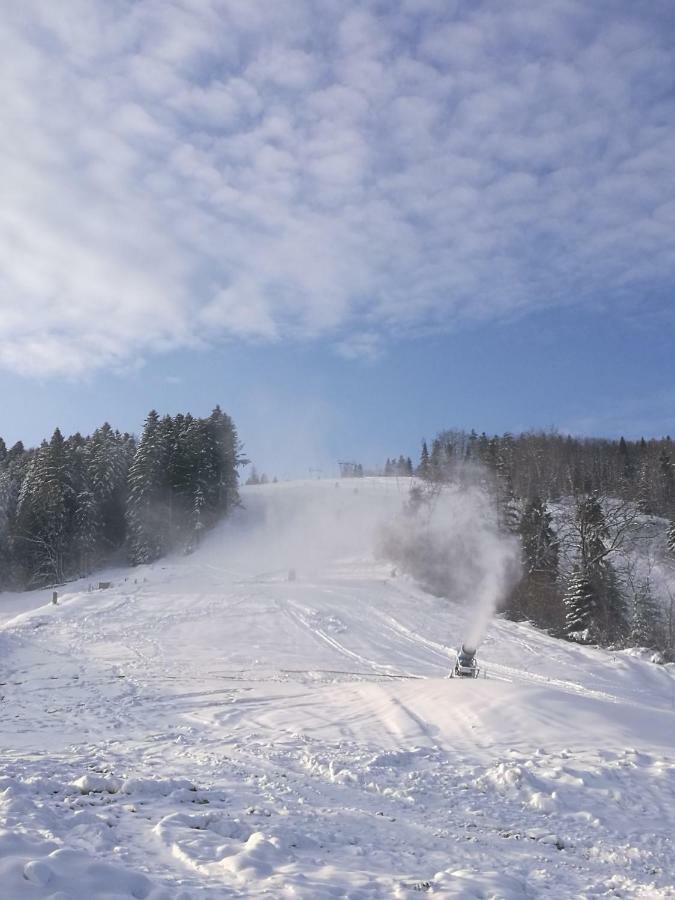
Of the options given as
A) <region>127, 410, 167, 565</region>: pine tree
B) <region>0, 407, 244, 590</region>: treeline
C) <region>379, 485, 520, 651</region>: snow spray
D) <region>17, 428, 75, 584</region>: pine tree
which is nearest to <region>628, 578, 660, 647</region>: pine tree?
<region>379, 485, 520, 651</region>: snow spray

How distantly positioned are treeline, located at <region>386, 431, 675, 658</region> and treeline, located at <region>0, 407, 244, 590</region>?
26235 millimetres

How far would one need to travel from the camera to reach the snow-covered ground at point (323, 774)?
561 cm

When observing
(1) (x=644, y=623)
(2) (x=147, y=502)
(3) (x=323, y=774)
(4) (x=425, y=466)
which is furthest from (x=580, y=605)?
(4) (x=425, y=466)

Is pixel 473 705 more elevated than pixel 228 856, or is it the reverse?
pixel 228 856

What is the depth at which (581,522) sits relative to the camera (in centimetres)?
3772

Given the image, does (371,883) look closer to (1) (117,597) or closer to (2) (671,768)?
(2) (671,768)

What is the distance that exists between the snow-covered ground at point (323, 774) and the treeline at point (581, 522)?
907 cm

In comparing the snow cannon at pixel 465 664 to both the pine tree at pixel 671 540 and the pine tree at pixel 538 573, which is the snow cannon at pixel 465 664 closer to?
the pine tree at pixel 538 573

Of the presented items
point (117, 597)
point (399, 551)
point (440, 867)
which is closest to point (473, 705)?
point (440, 867)

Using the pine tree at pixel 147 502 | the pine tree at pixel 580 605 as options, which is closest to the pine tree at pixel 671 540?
the pine tree at pixel 580 605

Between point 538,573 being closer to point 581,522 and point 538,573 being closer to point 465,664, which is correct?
point 581,522

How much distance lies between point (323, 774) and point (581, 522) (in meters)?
32.0

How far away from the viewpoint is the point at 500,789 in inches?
331

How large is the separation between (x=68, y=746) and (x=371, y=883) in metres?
6.58
